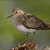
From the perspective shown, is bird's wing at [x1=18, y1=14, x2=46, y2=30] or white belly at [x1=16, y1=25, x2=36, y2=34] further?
bird's wing at [x1=18, y1=14, x2=46, y2=30]

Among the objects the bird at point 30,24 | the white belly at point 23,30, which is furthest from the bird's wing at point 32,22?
the white belly at point 23,30

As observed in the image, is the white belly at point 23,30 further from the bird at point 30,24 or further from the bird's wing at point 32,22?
the bird's wing at point 32,22

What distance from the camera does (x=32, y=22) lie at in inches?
380

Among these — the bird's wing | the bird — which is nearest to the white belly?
the bird

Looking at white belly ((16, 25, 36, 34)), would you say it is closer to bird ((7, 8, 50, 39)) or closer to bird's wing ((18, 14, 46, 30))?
bird ((7, 8, 50, 39))

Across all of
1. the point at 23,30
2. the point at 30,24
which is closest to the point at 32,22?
the point at 30,24

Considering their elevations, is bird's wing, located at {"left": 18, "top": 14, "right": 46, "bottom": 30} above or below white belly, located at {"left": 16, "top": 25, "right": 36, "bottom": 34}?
above

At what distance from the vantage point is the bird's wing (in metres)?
9.55

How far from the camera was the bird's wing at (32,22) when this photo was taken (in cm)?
955

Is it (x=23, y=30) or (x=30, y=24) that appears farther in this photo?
(x=30, y=24)

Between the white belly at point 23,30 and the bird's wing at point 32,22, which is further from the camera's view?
the bird's wing at point 32,22

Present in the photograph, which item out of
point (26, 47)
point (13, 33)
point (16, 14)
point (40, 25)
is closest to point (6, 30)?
point (13, 33)

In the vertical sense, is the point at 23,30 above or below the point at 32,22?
below

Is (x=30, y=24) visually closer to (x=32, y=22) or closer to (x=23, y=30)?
(x=32, y=22)
